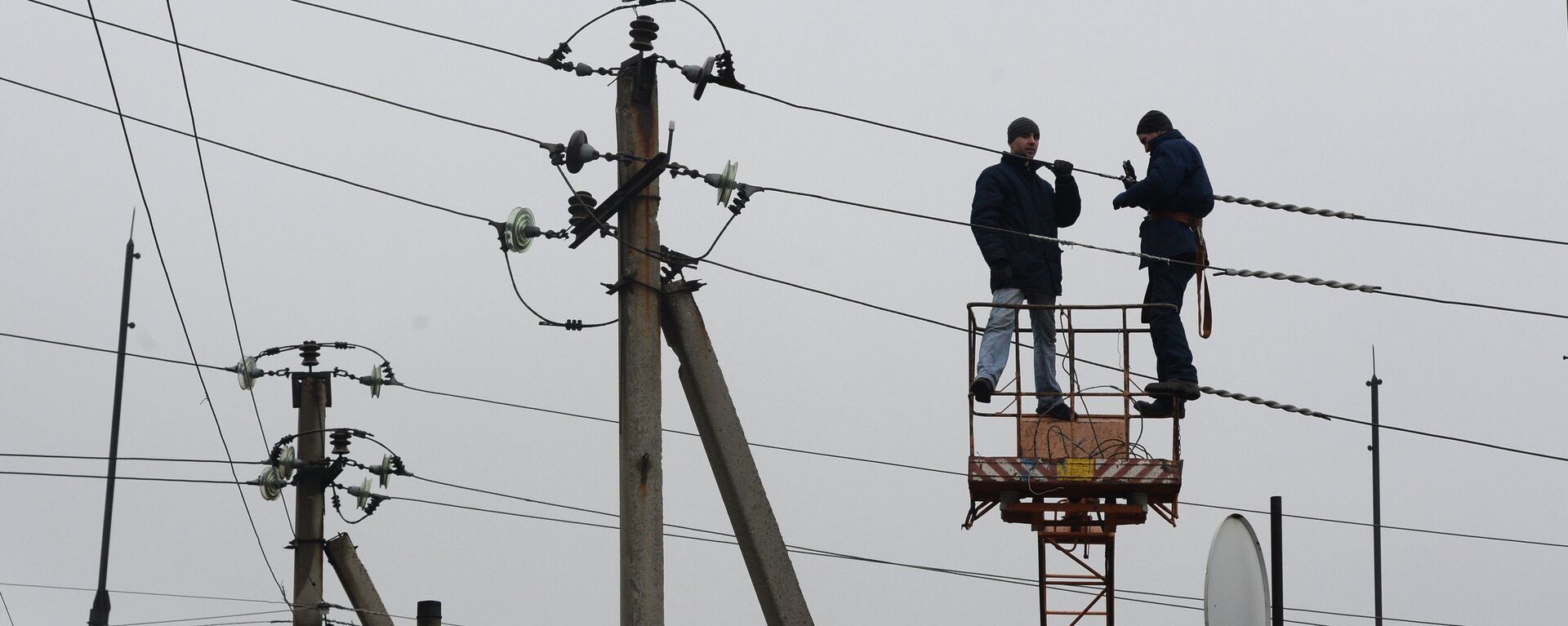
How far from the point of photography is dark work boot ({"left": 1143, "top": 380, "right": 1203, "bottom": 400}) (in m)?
13.8

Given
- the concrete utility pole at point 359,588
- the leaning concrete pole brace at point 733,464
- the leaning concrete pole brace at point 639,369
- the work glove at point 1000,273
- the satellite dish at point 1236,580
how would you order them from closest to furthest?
the satellite dish at point 1236,580 < the leaning concrete pole brace at point 639,369 < the leaning concrete pole brace at point 733,464 < the work glove at point 1000,273 < the concrete utility pole at point 359,588

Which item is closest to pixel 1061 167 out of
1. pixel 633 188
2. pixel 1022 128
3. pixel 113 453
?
pixel 1022 128

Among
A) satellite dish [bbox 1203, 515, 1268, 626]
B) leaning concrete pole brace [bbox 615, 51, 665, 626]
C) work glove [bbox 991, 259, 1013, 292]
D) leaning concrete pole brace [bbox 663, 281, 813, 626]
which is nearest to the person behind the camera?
satellite dish [bbox 1203, 515, 1268, 626]

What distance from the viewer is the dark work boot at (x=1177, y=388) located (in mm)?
13805

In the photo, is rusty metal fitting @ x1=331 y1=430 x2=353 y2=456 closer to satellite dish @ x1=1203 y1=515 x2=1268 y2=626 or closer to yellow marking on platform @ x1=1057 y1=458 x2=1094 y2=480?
yellow marking on platform @ x1=1057 y1=458 x2=1094 y2=480

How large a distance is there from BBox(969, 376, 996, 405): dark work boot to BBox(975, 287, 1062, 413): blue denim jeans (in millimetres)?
73

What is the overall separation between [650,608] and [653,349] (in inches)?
68.4

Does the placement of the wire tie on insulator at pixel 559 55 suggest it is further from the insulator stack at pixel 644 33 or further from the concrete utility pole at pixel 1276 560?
the concrete utility pole at pixel 1276 560

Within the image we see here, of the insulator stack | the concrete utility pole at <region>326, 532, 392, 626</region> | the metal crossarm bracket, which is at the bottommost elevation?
the concrete utility pole at <region>326, 532, 392, 626</region>

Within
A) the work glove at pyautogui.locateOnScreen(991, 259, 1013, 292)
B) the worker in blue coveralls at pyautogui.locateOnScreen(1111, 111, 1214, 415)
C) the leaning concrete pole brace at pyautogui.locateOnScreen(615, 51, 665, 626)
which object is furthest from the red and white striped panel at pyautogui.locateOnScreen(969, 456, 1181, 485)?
the leaning concrete pole brace at pyautogui.locateOnScreen(615, 51, 665, 626)

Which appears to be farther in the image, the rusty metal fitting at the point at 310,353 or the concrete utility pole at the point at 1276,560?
the rusty metal fitting at the point at 310,353

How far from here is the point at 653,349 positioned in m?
13.5

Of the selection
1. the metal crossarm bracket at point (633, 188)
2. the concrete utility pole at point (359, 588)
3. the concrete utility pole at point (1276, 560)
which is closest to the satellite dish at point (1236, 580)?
the concrete utility pole at point (1276, 560)

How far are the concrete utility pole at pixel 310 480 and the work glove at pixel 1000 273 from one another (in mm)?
10133
